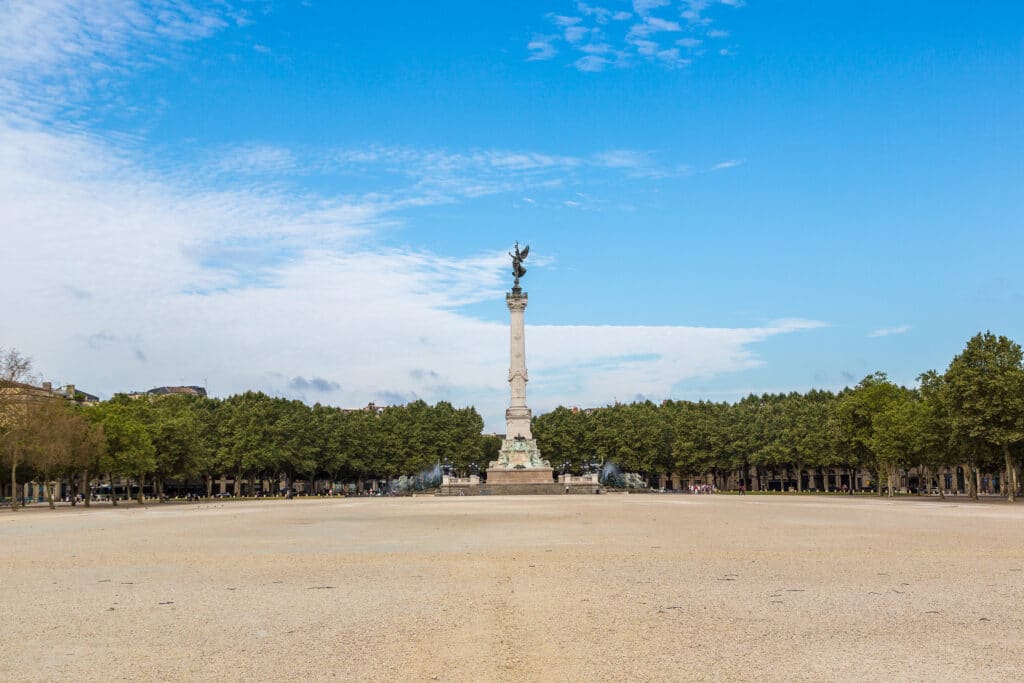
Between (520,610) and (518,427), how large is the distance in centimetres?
9704

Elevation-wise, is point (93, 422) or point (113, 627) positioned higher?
point (93, 422)

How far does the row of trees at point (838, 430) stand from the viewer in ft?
248

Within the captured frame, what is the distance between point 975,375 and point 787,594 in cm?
6633

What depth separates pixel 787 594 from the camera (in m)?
17.6

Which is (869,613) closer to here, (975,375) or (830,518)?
(830,518)

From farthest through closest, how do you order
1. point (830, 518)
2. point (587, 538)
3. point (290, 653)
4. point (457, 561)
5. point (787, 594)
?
1. point (830, 518)
2. point (587, 538)
3. point (457, 561)
4. point (787, 594)
5. point (290, 653)

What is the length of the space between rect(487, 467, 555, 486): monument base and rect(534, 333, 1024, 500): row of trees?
33.3 meters

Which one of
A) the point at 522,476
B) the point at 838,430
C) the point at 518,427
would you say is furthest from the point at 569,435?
the point at 838,430

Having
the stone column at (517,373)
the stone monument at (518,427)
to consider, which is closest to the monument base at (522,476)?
the stone monument at (518,427)

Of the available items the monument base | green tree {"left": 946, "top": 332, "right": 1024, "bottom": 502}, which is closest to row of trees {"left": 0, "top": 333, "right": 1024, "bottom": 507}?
green tree {"left": 946, "top": 332, "right": 1024, "bottom": 502}

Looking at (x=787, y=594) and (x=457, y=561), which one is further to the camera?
(x=457, y=561)

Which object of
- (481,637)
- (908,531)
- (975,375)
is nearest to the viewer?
(481,637)

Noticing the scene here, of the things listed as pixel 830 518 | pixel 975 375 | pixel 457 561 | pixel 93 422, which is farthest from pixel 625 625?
pixel 93 422

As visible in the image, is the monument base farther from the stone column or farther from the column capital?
the column capital
